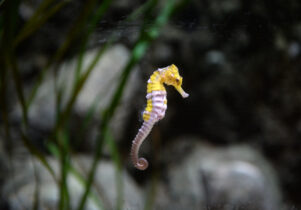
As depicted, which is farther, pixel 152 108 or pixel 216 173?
pixel 216 173

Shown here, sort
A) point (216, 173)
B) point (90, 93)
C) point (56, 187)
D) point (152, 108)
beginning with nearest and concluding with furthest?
point (152, 108) → point (56, 187) → point (90, 93) → point (216, 173)

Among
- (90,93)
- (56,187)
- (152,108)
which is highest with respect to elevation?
(152,108)

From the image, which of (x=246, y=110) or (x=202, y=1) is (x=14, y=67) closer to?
(x=202, y=1)

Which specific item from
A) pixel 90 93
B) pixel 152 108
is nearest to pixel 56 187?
pixel 90 93

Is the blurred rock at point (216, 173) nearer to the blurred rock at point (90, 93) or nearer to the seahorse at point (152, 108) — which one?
the blurred rock at point (90, 93)

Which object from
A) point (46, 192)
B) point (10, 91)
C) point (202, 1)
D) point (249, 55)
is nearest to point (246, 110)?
point (249, 55)

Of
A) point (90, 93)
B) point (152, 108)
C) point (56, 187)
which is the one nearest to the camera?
point (152, 108)

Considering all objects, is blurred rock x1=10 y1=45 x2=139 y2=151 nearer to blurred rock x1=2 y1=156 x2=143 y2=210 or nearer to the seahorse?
blurred rock x1=2 y1=156 x2=143 y2=210

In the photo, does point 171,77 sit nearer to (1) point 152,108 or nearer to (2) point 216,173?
(1) point 152,108
